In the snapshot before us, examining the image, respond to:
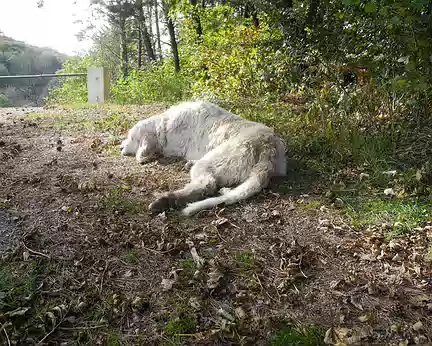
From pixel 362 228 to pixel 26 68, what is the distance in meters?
32.6

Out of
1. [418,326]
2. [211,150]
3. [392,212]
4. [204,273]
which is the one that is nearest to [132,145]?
[211,150]

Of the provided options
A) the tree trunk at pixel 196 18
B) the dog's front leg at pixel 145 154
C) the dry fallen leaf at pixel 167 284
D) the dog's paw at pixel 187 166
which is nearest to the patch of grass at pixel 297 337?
the dry fallen leaf at pixel 167 284

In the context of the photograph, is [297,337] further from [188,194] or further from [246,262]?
[188,194]

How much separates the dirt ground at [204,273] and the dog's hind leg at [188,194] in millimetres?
139

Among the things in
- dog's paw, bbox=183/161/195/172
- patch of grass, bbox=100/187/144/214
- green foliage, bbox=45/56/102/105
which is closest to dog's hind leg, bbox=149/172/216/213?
patch of grass, bbox=100/187/144/214

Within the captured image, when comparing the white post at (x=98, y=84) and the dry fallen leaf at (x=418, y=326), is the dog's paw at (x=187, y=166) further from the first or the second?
the white post at (x=98, y=84)

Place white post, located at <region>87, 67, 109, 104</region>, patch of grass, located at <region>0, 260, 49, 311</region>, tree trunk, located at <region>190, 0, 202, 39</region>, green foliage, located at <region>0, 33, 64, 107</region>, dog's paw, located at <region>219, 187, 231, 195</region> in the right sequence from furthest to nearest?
green foliage, located at <region>0, 33, 64, 107</region> < tree trunk, located at <region>190, 0, 202, 39</region> < white post, located at <region>87, 67, 109, 104</region> < dog's paw, located at <region>219, 187, 231, 195</region> < patch of grass, located at <region>0, 260, 49, 311</region>

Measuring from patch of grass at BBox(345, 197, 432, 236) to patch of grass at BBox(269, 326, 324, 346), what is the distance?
1.44m

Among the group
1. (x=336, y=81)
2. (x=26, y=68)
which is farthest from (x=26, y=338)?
(x=26, y=68)

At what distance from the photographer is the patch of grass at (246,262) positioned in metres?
2.61

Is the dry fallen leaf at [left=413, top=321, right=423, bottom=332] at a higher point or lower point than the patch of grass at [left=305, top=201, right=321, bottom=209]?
lower

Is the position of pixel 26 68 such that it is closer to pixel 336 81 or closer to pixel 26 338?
pixel 336 81

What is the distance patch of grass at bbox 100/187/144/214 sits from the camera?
3639mm

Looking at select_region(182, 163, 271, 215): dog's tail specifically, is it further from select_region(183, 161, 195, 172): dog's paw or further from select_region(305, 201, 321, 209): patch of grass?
select_region(183, 161, 195, 172): dog's paw
